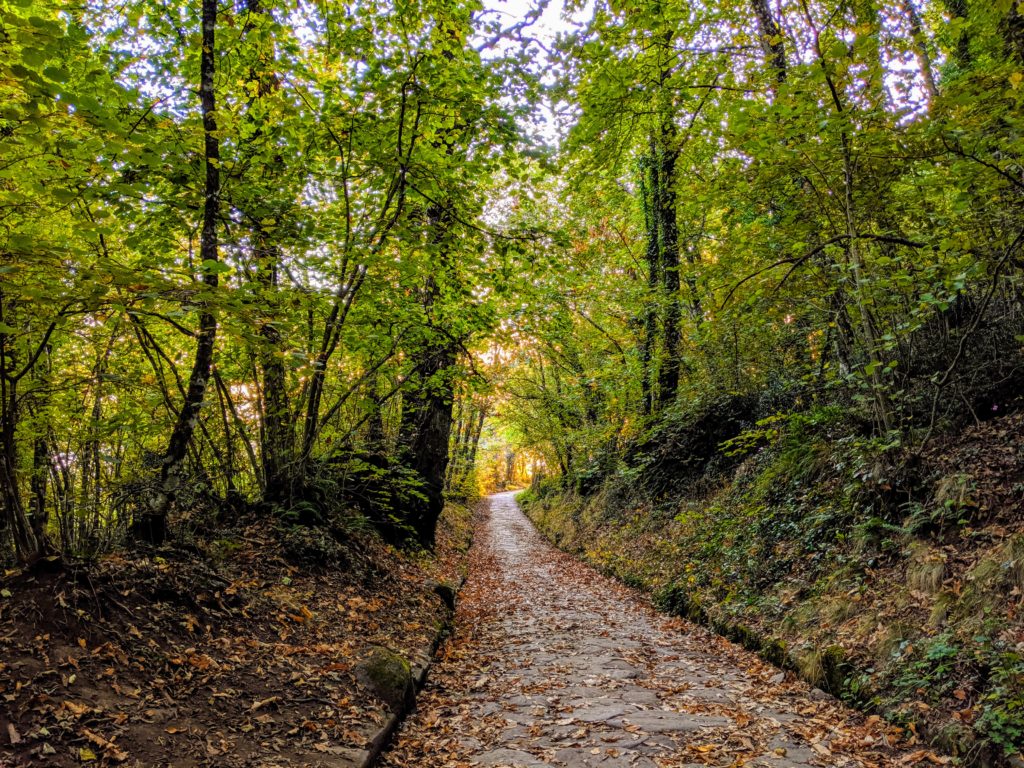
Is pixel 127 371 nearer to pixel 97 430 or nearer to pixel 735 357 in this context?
pixel 97 430

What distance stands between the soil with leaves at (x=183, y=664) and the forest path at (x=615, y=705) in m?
0.76

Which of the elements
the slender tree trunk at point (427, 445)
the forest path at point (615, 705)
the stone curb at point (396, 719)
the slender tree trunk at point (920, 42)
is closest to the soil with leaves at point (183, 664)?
the stone curb at point (396, 719)

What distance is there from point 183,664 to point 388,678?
181 cm

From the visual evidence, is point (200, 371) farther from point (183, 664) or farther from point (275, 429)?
point (183, 664)

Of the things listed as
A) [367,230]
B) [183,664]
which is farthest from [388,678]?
[367,230]

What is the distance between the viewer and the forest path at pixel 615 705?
4031mm

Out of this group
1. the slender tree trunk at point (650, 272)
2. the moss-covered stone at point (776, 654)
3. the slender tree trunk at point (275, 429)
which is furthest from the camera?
the slender tree trunk at point (650, 272)

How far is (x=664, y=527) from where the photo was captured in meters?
11.5

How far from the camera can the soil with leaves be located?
326cm

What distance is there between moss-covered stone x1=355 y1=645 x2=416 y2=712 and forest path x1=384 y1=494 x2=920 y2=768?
209 mm

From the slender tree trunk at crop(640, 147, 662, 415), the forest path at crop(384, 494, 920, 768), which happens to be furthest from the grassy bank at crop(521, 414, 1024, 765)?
the slender tree trunk at crop(640, 147, 662, 415)

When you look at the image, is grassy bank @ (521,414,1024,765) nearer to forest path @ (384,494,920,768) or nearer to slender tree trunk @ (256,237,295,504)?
forest path @ (384,494,920,768)

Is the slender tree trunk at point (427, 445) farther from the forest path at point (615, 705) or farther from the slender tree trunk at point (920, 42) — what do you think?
the slender tree trunk at point (920, 42)

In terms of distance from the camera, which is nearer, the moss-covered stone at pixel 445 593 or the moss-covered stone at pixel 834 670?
the moss-covered stone at pixel 834 670
